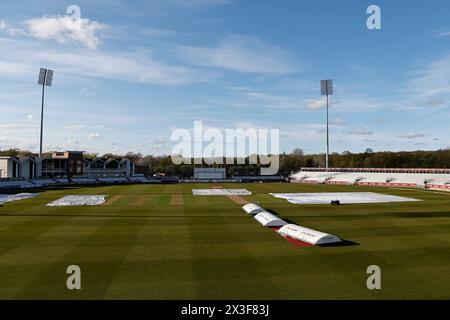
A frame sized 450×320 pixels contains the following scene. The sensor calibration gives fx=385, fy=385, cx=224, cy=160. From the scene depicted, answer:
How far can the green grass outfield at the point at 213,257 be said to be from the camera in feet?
54.3

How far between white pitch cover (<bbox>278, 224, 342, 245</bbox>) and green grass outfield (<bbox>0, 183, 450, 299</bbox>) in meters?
1.17

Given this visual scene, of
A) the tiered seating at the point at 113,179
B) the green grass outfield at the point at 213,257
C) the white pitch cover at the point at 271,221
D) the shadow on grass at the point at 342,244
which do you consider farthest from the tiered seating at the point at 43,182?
the shadow on grass at the point at 342,244

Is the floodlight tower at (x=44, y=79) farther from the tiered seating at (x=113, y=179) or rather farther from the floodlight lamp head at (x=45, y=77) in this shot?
the tiered seating at (x=113, y=179)

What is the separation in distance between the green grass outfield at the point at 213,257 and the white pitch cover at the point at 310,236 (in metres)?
1.17

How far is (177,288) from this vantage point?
16719 mm

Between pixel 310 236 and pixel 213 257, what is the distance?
7321 mm

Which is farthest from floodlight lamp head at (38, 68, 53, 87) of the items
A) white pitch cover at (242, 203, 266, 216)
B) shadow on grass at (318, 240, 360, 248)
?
shadow on grass at (318, 240, 360, 248)

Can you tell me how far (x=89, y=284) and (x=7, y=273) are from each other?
4924 mm

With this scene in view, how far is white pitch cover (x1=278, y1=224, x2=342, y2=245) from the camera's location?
2520cm

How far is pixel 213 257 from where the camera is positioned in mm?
22203

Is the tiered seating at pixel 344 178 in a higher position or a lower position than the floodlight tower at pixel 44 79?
lower

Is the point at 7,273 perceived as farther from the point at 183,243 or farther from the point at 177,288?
the point at 183,243
